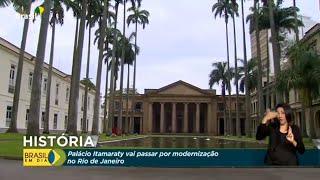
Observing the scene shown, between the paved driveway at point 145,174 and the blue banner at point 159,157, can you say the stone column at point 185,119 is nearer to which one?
the paved driveway at point 145,174

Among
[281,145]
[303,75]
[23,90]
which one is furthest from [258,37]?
[281,145]

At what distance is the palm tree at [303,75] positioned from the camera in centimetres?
2584

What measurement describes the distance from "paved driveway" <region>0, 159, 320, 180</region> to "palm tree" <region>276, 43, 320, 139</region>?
18.7 metres

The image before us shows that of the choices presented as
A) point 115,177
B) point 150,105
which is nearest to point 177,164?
point 115,177

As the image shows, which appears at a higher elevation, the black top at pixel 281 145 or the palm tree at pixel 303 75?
the palm tree at pixel 303 75

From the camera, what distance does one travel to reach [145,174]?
28.2ft

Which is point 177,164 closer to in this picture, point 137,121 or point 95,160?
point 95,160

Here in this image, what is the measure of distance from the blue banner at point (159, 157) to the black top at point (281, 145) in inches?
83.9

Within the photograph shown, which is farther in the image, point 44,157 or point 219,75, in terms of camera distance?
point 219,75

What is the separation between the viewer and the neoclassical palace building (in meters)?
83.4

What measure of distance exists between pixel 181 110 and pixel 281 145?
274 ft

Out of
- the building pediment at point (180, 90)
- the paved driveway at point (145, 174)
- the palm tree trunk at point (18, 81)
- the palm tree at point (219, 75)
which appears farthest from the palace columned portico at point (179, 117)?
the paved driveway at point (145, 174)

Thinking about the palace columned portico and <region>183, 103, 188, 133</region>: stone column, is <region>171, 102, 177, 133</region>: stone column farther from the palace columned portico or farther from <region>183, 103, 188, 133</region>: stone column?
<region>183, 103, 188, 133</region>: stone column
